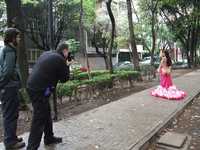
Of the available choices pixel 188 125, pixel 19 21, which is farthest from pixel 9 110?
pixel 19 21

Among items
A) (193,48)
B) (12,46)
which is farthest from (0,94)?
(193,48)

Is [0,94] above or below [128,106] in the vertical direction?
above

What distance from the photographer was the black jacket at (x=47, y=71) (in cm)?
617

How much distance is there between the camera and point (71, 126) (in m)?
8.88

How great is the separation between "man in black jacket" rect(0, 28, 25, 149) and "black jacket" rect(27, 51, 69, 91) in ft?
1.33

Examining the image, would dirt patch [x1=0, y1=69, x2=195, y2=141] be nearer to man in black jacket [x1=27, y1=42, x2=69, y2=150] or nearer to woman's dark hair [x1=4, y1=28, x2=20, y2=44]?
man in black jacket [x1=27, y1=42, x2=69, y2=150]

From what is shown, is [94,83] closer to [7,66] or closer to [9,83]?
[9,83]

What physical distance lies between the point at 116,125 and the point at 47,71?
3.41 meters

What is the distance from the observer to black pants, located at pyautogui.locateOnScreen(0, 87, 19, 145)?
6.47 metres

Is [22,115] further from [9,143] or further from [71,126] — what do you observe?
[9,143]

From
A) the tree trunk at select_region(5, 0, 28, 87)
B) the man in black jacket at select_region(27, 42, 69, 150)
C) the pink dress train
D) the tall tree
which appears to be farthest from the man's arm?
the tall tree

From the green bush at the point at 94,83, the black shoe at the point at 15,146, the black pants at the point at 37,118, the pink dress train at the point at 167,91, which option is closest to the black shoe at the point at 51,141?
the black shoe at the point at 15,146

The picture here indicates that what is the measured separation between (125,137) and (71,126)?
147 centimetres

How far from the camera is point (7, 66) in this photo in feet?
20.9
